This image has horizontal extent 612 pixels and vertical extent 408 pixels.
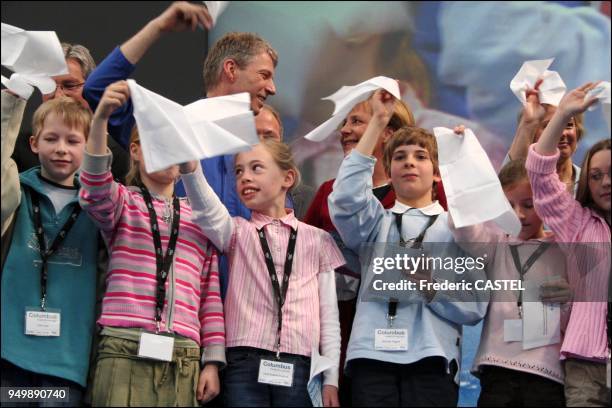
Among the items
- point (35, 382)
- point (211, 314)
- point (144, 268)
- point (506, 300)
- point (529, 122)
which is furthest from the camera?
point (529, 122)

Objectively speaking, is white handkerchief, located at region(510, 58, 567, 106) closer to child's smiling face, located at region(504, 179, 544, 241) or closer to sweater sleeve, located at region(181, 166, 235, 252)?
child's smiling face, located at region(504, 179, 544, 241)

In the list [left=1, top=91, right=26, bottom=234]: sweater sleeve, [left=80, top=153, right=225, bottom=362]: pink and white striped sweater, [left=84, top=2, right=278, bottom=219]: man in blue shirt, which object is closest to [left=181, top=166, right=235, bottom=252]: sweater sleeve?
[left=80, top=153, right=225, bottom=362]: pink and white striped sweater

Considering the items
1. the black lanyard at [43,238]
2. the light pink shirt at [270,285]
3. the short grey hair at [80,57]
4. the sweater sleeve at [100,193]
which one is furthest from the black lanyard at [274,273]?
the short grey hair at [80,57]

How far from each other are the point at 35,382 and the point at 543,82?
2.13m

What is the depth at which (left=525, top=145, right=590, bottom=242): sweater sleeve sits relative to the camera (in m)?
3.64

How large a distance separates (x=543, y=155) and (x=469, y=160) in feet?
0.90

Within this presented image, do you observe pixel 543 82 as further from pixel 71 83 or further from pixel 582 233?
pixel 71 83

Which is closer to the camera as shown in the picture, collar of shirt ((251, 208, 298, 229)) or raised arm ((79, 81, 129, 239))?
raised arm ((79, 81, 129, 239))

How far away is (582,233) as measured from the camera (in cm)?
367

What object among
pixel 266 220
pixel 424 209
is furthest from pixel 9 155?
pixel 424 209

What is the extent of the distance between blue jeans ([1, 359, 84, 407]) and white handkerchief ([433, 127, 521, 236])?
141 centimetres

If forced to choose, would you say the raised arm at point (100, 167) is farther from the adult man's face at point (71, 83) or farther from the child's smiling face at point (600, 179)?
the child's smiling face at point (600, 179)

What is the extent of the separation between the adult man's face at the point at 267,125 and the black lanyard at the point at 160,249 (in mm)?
701

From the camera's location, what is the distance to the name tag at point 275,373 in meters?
3.51
